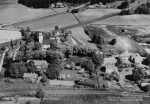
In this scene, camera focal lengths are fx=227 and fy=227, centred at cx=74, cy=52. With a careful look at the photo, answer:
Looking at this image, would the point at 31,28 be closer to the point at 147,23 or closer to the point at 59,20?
the point at 59,20

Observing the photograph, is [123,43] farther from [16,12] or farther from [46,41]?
[16,12]

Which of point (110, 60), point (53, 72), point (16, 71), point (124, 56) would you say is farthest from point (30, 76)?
point (124, 56)

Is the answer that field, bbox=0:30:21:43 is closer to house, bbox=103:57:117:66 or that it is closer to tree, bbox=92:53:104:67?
tree, bbox=92:53:104:67

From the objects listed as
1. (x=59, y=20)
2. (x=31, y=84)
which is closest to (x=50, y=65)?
(x=31, y=84)

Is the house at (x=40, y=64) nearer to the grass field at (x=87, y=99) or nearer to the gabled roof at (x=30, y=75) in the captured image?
the gabled roof at (x=30, y=75)

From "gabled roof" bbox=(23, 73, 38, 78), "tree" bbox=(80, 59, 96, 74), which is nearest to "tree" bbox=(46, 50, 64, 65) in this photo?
"tree" bbox=(80, 59, 96, 74)

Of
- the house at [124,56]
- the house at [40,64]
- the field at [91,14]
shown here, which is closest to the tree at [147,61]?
the house at [124,56]
